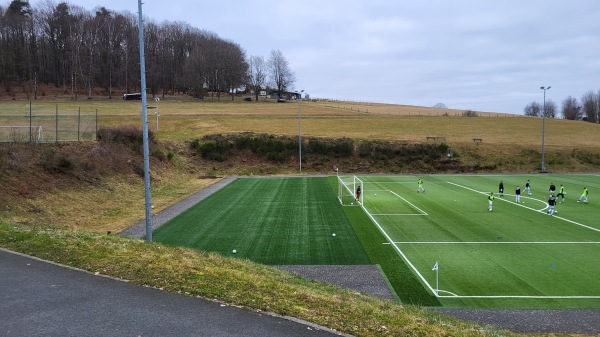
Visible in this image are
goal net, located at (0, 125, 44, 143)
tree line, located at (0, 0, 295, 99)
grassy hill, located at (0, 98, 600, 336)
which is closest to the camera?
grassy hill, located at (0, 98, 600, 336)

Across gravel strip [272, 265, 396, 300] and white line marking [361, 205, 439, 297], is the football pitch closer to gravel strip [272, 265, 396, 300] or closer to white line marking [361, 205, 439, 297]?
white line marking [361, 205, 439, 297]

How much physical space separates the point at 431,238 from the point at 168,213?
16352mm

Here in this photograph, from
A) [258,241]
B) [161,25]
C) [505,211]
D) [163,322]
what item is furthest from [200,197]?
[161,25]

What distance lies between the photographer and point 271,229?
25.5 m

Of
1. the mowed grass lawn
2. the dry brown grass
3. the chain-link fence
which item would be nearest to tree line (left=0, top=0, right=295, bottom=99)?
the dry brown grass

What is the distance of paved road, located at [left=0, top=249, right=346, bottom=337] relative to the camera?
7559 mm

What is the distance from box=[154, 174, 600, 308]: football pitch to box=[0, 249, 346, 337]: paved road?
8281 millimetres

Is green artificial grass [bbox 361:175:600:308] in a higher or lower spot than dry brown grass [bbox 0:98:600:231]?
lower

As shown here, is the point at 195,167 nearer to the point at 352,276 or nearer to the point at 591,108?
the point at 352,276

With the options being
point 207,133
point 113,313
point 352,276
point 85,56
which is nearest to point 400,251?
point 352,276

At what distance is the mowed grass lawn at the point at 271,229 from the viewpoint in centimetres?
2038

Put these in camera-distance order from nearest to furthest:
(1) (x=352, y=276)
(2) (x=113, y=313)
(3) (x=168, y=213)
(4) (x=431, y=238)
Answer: (2) (x=113, y=313), (1) (x=352, y=276), (4) (x=431, y=238), (3) (x=168, y=213)

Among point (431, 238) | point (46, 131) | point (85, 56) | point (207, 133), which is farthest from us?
point (85, 56)

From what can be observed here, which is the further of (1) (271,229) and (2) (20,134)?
(2) (20,134)
